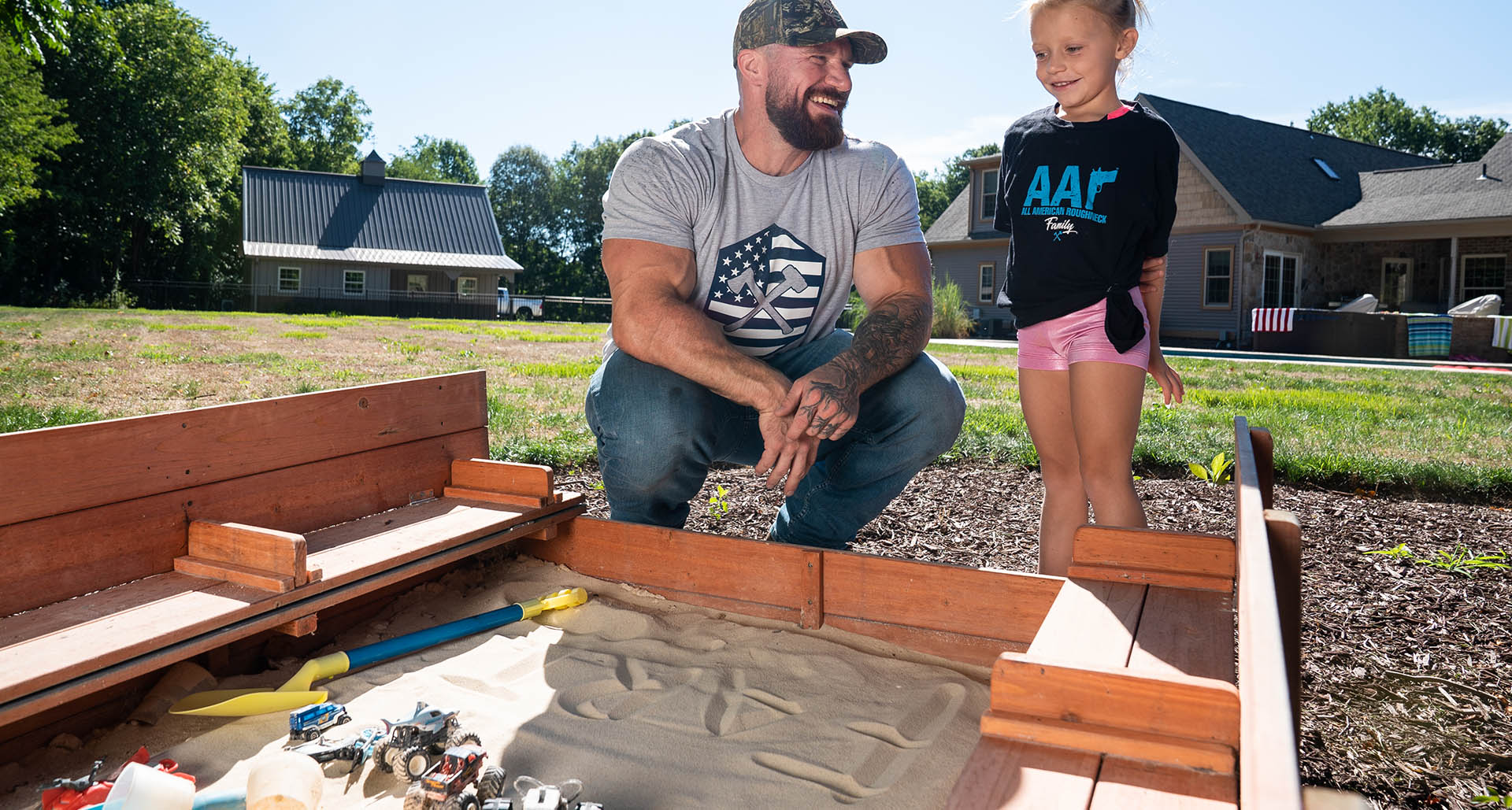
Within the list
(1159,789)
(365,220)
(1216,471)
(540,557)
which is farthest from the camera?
(365,220)

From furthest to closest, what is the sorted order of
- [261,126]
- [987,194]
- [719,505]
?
[261,126] < [987,194] < [719,505]

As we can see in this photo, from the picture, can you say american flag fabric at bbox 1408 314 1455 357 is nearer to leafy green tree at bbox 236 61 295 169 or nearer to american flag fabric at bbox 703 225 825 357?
american flag fabric at bbox 703 225 825 357

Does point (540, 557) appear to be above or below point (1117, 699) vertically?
below

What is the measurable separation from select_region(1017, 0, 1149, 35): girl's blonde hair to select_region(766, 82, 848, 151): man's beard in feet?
1.91

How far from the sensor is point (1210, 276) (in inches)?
779

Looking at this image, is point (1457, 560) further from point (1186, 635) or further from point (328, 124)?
point (328, 124)

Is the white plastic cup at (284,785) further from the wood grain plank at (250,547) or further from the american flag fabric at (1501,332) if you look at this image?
the american flag fabric at (1501,332)

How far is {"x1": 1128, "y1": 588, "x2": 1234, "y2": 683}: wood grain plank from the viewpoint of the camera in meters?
1.45

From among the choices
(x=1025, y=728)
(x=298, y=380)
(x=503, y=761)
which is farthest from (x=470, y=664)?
(x=298, y=380)

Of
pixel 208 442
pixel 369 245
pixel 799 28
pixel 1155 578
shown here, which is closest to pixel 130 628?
pixel 208 442

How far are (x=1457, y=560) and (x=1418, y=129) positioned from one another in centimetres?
6115

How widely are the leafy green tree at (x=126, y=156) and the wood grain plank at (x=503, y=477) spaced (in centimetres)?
3315

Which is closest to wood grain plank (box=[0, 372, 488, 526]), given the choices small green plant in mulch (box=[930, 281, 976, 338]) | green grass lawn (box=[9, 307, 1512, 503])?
green grass lawn (box=[9, 307, 1512, 503])

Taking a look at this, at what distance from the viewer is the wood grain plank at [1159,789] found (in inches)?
42.2
